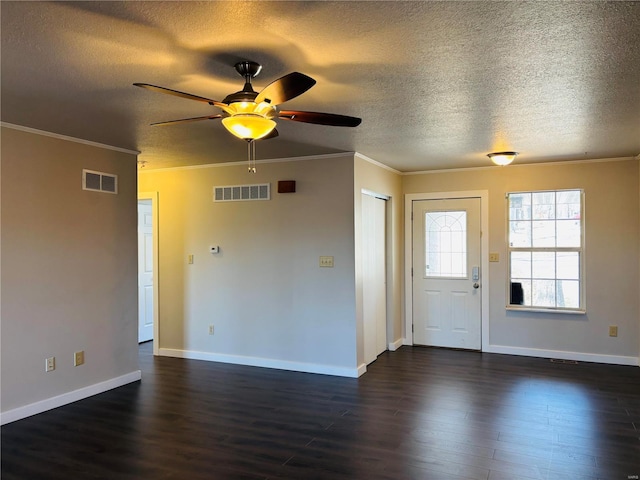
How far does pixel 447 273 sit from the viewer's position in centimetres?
614

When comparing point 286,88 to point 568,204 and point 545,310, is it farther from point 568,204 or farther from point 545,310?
point 545,310

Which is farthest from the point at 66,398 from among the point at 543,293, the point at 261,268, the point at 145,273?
the point at 543,293

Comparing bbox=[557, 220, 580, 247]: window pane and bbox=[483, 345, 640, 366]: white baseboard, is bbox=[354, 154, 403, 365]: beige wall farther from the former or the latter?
bbox=[557, 220, 580, 247]: window pane

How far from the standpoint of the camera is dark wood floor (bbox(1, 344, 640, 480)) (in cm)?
291

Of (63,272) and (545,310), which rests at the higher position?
(63,272)

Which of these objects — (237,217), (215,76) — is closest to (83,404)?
(237,217)

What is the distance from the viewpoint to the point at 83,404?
4066mm

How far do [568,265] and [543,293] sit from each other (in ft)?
1.39

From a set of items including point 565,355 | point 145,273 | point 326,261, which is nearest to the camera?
point 326,261

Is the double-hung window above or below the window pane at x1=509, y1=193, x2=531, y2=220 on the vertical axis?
below

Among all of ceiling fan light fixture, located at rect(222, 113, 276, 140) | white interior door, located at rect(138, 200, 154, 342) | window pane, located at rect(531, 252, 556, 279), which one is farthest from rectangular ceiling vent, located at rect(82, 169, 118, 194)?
window pane, located at rect(531, 252, 556, 279)

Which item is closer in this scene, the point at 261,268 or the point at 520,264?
the point at 261,268

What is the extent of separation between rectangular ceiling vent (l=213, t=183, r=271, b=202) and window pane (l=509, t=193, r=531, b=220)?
2.91 m

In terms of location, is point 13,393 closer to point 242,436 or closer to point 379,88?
point 242,436
